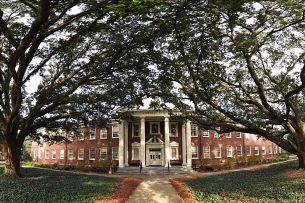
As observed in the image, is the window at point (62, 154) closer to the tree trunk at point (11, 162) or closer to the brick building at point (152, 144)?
the brick building at point (152, 144)

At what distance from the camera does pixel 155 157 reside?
32.0m

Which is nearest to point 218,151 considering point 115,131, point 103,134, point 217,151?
point 217,151

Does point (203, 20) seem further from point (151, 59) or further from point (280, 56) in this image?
point (280, 56)

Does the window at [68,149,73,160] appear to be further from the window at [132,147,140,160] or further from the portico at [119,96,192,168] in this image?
the window at [132,147,140,160]

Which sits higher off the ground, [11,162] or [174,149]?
[11,162]

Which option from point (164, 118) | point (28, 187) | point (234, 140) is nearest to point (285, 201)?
point (28, 187)

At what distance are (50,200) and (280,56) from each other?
679 inches

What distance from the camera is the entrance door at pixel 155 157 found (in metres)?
31.7

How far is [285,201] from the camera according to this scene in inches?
364

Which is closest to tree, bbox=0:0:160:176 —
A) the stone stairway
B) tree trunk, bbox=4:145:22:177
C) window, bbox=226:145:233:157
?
tree trunk, bbox=4:145:22:177

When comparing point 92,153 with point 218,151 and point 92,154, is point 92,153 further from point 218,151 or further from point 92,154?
point 218,151

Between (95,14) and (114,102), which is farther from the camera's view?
(114,102)

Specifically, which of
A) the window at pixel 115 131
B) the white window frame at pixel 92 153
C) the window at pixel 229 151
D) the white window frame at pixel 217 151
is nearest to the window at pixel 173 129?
the white window frame at pixel 217 151

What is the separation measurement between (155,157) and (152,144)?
179 centimetres
